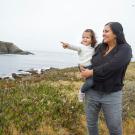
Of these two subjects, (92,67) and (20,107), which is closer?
(92,67)

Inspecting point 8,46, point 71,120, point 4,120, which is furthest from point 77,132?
point 8,46

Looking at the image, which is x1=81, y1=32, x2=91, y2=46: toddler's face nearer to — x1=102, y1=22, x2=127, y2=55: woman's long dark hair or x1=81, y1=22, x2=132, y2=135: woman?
x1=81, y1=22, x2=132, y2=135: woman

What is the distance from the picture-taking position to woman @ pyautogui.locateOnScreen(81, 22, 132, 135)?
6723 millimetres

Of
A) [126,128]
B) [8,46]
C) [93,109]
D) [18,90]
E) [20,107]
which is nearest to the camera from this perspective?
[93,109]

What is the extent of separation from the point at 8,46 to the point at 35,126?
143m

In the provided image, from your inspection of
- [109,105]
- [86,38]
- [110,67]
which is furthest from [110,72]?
[86,38]

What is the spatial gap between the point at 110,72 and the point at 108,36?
60 centimetres

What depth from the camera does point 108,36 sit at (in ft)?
22.7

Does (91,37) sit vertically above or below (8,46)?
above

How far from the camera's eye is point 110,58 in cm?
676

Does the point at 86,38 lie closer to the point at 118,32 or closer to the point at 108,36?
the point at 108,36

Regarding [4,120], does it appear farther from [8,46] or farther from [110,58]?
[8,46]

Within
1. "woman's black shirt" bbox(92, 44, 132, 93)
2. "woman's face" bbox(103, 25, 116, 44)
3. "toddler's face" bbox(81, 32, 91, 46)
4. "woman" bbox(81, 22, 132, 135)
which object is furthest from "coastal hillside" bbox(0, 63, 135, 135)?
"woman's face" bbox(103, 25, 116, 44)

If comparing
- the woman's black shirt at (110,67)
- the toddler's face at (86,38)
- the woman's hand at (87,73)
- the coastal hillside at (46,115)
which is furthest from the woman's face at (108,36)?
the coastal hillside at (46,115)
